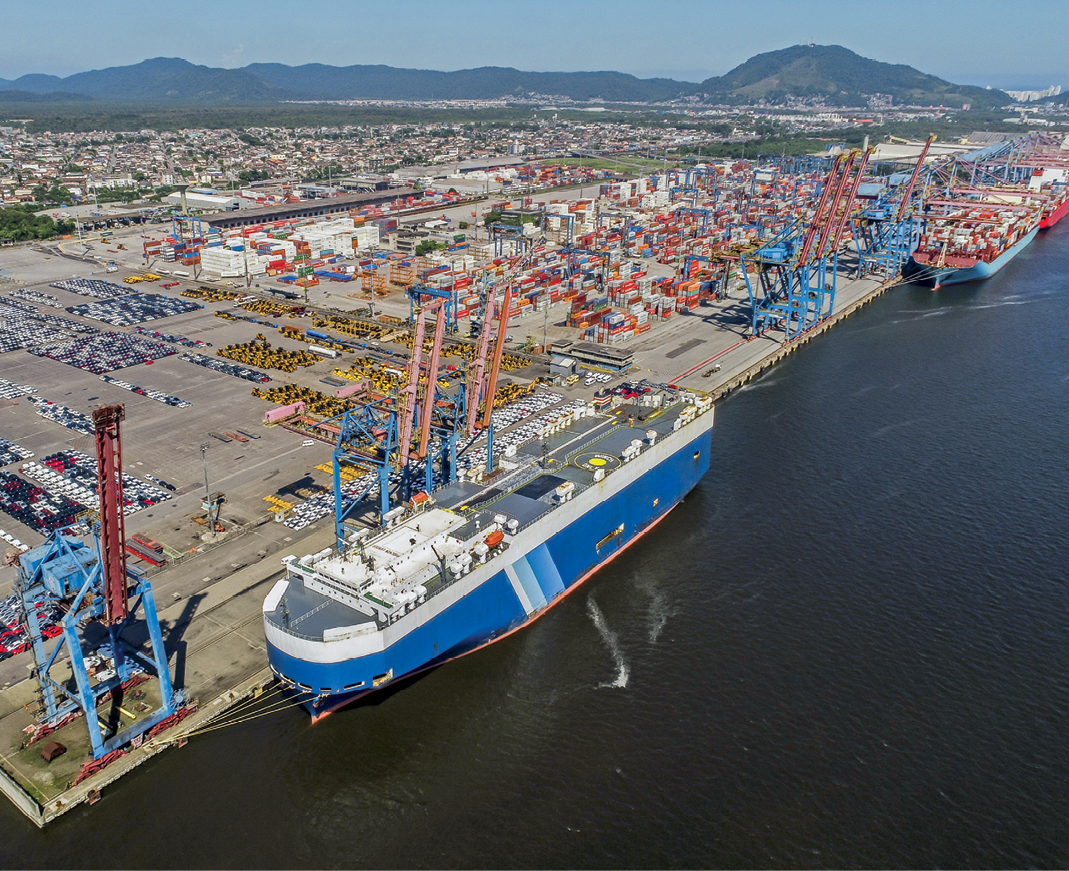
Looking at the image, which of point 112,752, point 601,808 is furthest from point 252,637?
point 601,808

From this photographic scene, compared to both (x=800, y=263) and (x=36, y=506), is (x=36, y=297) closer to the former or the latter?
(x=36, y=506)

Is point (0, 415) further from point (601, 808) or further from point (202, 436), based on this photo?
point (601, 808)

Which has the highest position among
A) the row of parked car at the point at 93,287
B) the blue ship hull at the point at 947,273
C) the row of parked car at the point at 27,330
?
the blue ship hull at the point at 947,273

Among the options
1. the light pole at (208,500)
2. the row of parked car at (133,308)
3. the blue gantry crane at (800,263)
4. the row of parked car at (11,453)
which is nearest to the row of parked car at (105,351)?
the row of parked car at (133,308)

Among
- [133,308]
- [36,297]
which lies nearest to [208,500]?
[133,308]

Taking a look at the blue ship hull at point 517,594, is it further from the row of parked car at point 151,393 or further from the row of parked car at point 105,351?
the row of parked car at point 105,351

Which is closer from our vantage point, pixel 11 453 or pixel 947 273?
pixel 11 453
